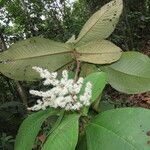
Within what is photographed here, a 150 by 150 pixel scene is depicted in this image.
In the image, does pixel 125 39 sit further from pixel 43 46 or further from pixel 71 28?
pixel 43 46

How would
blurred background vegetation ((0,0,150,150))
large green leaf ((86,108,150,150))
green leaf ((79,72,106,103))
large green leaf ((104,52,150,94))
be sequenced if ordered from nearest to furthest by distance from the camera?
large green leaf ((86,108,150,150))
green leaf ((79,72,106,103))
large green leaf ((104,52,150,94))
blurred background vegetation ((0,0,150,150))

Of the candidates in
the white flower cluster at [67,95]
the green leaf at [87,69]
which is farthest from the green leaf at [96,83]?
the green leaf at [87,69]

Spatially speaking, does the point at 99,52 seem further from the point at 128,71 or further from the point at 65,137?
the point at 65,137

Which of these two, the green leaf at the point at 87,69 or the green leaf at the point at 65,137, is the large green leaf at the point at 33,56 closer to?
the green leaf at the point at 87,69

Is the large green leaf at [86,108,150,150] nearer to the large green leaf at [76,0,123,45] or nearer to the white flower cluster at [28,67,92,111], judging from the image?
the white flower cluster at [28,67,92,111]

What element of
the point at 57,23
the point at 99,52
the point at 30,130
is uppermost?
the point at 99,52

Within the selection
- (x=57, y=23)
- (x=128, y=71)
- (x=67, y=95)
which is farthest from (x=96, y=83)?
(x=57, y=23)

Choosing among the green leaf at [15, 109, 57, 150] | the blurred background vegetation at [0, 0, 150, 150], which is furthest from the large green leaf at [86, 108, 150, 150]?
the blurred background vegetation at [0, 0, 150, 150]
